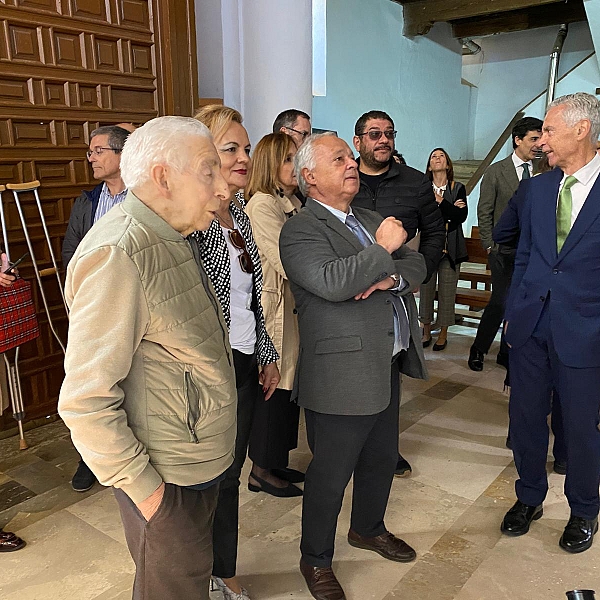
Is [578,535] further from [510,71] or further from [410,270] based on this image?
[510,71]

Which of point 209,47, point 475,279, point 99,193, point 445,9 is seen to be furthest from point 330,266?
point 445,9

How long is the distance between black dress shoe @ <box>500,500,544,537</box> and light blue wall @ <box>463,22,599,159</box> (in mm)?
6678

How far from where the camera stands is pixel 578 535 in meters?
2.32

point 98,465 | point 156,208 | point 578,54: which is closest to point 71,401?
point 98,465

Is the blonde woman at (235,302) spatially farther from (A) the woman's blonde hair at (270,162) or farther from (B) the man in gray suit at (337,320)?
(A) the woman's blonde hair at (270,162)

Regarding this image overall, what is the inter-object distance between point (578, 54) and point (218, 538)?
767 cm

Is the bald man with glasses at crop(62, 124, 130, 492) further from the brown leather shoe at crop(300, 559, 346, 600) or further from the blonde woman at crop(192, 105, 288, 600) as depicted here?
the brown leather shoe at crop(300, 559, 346, 600)

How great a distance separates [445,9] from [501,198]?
3.41m

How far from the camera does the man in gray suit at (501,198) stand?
394 centimetres

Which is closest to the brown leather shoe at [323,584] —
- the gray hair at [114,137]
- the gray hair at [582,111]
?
the gray hair at [582,111]

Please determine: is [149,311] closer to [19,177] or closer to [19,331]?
[19,331]

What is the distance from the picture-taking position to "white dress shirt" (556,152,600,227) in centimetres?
218

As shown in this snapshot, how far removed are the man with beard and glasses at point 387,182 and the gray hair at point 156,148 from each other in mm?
1708

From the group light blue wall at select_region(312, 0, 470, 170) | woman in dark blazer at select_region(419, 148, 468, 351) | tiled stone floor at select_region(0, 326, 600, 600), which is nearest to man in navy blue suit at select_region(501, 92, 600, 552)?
tiled stone floor at select_region(0, 326, 600, 600)
